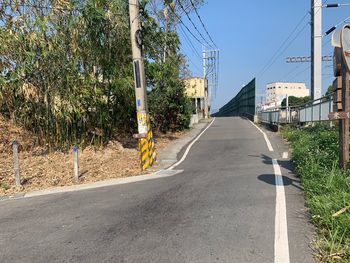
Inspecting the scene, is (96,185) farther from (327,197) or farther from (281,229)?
(327,197)

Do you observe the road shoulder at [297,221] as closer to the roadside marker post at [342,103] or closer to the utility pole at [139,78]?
the roadside marker post at [342,103]

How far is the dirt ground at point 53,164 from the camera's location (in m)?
10.8

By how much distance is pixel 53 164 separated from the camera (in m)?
13.0

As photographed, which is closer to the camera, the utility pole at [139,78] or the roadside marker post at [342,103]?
the roadside marker post at [342,103]

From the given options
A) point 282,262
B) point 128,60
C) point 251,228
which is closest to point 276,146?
point 128,60

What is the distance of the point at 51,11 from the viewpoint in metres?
13.3

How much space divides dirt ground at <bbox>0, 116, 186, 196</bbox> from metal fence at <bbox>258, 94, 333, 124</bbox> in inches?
298

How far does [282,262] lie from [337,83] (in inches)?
216

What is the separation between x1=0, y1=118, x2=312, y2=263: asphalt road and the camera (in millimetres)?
4918

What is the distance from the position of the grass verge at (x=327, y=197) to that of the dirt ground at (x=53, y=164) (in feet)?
16.9

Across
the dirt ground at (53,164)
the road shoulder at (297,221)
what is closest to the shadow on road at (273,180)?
the road shoulder at (297,221)

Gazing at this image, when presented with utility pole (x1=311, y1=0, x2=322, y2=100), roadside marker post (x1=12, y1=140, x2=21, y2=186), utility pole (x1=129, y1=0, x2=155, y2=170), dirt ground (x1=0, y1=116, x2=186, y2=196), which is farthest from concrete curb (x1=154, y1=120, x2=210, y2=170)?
utility pole (x1=311, y1=0, x2=322, y2=100)

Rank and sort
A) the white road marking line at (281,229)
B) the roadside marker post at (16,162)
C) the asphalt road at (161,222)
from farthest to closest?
the roadside marker post at (16,162)
the asphalt road at (161,222)
the white road marking line at (281,229)

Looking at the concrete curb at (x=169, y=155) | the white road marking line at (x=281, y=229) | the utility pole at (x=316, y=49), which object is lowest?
the concrete curb at (x=169, y=155)
